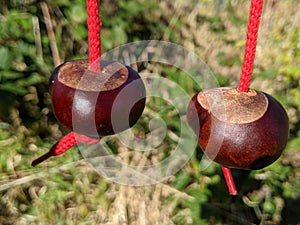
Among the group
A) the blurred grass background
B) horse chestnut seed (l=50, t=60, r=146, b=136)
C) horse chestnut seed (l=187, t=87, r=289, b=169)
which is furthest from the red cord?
the blurred grass background

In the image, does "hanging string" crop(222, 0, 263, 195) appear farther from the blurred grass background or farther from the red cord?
the blurred grass background

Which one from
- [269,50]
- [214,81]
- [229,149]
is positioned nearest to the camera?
[229,149]

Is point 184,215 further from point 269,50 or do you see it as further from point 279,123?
point 279,123

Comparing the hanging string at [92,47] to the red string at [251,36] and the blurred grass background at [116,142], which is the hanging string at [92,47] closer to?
the red string at [251,36]

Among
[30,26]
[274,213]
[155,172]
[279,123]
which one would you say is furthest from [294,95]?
[279,123]

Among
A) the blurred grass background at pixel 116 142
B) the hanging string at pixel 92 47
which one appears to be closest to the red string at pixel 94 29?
the hanging string at pixel 92 47

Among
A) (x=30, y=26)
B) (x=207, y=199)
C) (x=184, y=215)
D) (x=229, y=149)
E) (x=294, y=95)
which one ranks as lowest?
(x=184, y=215)
